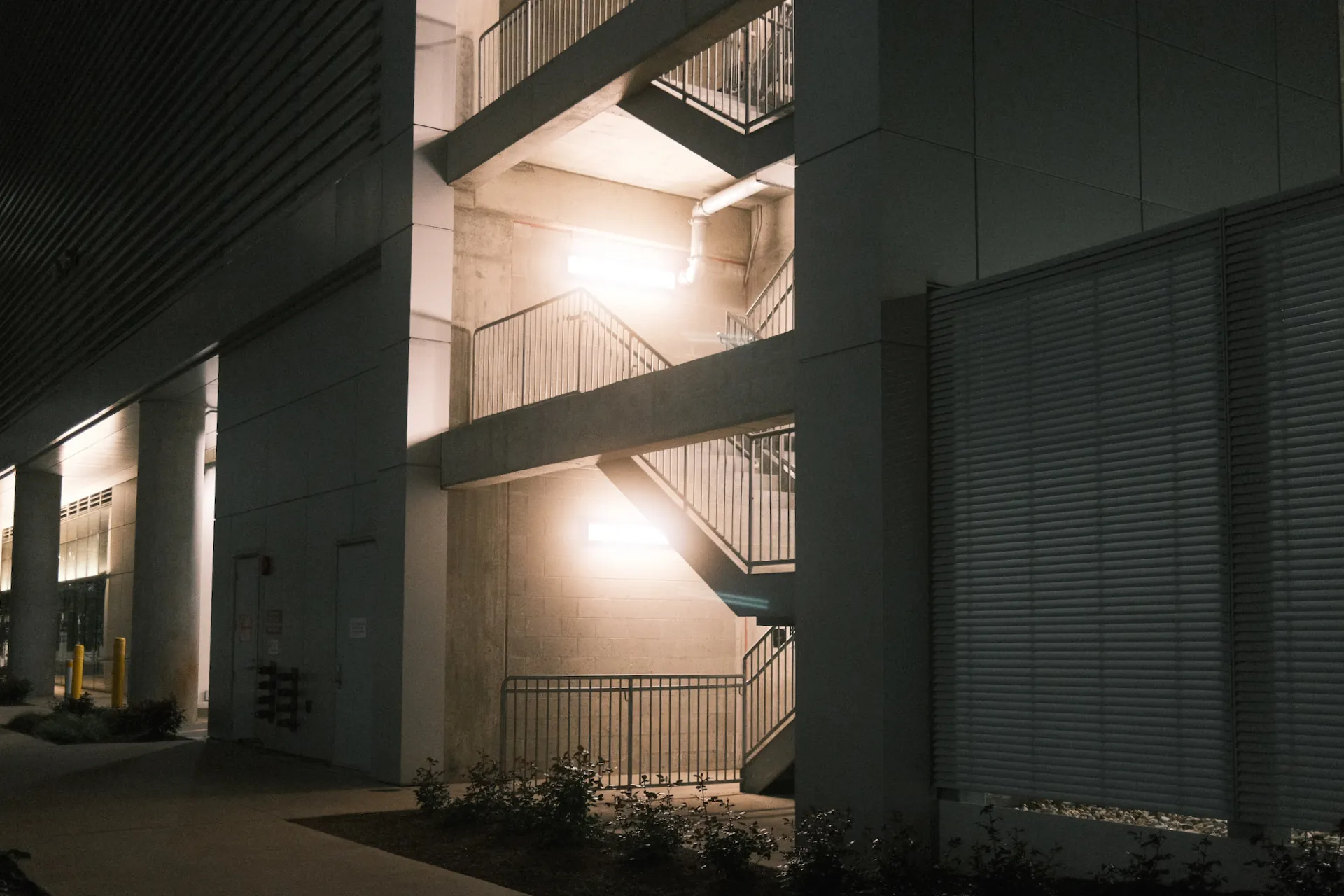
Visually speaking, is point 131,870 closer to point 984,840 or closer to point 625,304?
point 984,840

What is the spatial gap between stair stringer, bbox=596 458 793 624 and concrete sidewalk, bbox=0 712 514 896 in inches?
153

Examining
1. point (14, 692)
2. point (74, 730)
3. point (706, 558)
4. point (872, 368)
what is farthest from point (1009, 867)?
point (14, 692)

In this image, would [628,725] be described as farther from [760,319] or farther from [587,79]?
[587,79]

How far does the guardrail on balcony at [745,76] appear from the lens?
14422mm

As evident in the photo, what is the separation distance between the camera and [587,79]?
1438 cm

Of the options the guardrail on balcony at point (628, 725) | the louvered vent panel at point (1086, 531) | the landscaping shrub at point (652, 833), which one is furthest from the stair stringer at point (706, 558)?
the louvered vent panel at point (1086, 531)

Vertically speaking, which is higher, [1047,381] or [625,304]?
[625,304]

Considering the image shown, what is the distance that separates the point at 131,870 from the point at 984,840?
6.05 m

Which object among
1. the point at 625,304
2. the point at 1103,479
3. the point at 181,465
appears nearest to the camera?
the point at 1103,479

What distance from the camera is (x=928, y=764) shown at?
380 inches

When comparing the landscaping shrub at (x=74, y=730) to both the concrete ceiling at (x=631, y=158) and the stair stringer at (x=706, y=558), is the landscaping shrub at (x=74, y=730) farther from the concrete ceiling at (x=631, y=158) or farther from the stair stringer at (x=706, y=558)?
the concrete ceiling at (x=631, y=158)

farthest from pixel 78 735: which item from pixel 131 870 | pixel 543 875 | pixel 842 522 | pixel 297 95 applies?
pixel 842 522

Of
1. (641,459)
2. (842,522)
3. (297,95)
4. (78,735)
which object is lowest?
(78,735)

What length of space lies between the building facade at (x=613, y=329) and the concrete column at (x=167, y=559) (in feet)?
0.26
